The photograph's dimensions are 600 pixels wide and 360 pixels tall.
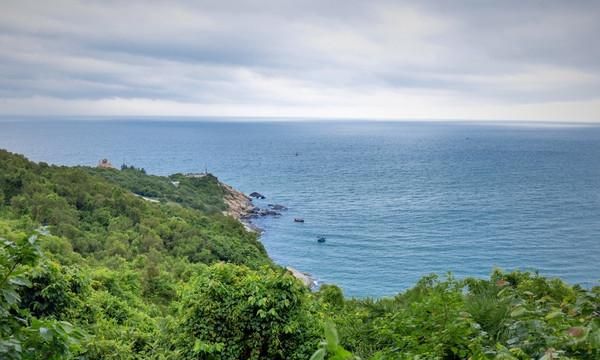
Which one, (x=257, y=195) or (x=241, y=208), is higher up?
(x=257, y=195)

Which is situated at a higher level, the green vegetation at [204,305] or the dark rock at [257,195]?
the green vegetation at [204,305]

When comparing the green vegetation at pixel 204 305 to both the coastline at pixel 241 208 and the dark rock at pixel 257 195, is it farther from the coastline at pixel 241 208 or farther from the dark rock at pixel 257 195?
the dark rock at pixel 257 195

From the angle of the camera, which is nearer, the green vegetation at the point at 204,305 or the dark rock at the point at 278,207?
the green vegetation at the point at 204,305

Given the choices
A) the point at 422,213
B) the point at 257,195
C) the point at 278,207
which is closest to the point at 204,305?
the point at 422,213

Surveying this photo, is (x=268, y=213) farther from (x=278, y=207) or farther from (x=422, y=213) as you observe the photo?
(x=422, y=213)

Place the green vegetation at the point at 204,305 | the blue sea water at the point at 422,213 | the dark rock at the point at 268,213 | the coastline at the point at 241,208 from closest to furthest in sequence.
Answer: the green vegetation at the point at 204,305, the blue sea water at the point at 422,213, the coastline at the point at 241,208, the dark rock at the point at 268,213

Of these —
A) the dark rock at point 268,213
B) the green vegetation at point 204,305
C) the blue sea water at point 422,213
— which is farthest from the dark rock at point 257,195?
the green vegetation at point 204,305

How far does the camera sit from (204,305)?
9.04 m

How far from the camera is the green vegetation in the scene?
297 cm

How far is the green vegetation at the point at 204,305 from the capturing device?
2.97 meters

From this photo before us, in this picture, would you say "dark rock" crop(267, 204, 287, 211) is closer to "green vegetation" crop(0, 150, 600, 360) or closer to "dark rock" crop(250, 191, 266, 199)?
"dark rock" crop(250, 191, 266, 199)

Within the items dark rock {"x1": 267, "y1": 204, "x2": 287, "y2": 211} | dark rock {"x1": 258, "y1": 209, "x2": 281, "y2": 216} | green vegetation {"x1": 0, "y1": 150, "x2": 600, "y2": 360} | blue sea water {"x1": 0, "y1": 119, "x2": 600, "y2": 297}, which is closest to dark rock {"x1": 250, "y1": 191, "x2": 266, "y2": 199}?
blue sea water {"x1": 0, "y1": 119, "x2": 600, "y2": 297}

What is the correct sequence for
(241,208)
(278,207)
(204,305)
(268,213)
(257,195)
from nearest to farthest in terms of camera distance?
(204,305), (268,213), (241,208), (278,207), (257,195)

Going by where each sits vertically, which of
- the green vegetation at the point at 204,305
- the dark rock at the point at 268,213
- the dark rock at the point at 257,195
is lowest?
the dark rock at the point at 268,213
